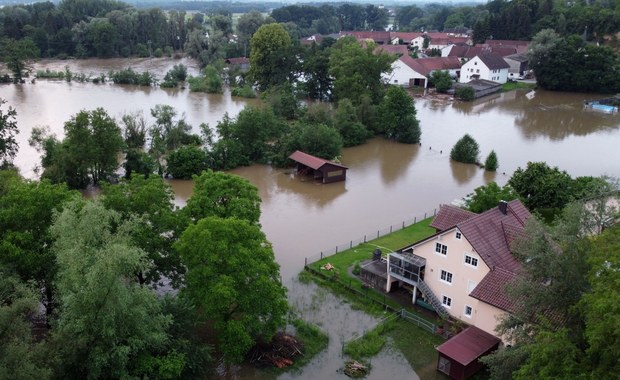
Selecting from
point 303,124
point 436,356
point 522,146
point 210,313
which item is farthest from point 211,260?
point 522,146

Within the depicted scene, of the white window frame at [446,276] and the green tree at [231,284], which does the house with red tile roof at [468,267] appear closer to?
the white window frame at [446,276]

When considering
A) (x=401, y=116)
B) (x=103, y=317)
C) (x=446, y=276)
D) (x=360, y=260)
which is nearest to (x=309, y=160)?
(x=401, y=116)

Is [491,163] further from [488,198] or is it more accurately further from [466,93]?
[466,93]

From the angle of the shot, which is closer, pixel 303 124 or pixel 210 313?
pixel 210 313

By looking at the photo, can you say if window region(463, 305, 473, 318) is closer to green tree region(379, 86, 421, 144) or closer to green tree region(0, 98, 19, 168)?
green tree region(379, 86, 421, 144)

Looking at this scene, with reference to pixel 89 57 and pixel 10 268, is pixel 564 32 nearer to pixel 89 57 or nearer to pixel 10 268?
pixel 89 57
